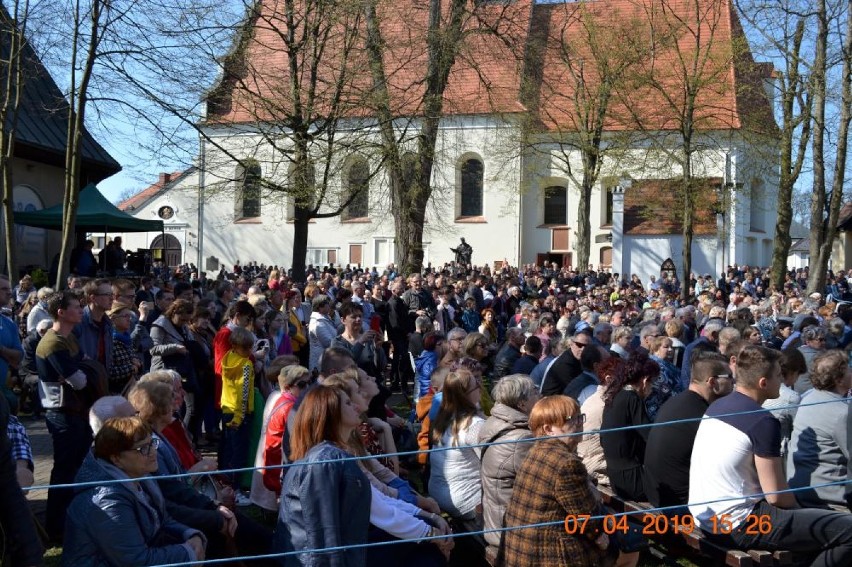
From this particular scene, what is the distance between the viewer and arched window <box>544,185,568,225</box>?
47656mm

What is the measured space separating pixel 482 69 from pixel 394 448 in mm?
17859

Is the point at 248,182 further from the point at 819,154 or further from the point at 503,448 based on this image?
the point at 503,448

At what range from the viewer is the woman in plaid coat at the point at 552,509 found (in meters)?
4.64

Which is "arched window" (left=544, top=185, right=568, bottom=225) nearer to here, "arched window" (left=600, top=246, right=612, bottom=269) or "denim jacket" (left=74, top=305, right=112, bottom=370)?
"arched window" (left=600, top=246, right=612, bottom=269)

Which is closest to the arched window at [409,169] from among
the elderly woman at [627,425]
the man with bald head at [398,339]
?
the man with bald head at [398,339]

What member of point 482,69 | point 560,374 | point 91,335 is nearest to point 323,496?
point 91,335

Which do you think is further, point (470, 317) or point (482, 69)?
point (482, 69)

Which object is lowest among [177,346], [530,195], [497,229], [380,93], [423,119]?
[177,346]

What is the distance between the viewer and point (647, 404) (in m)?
7.22

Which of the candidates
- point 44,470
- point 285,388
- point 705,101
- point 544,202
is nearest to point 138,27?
point 44,470

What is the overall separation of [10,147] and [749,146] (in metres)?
22.7

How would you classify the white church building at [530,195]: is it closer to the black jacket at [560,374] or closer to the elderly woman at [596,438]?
the black jacket at [560,374]

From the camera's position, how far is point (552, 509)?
468 cm

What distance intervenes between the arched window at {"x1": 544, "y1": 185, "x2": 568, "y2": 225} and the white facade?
7.0 inches
